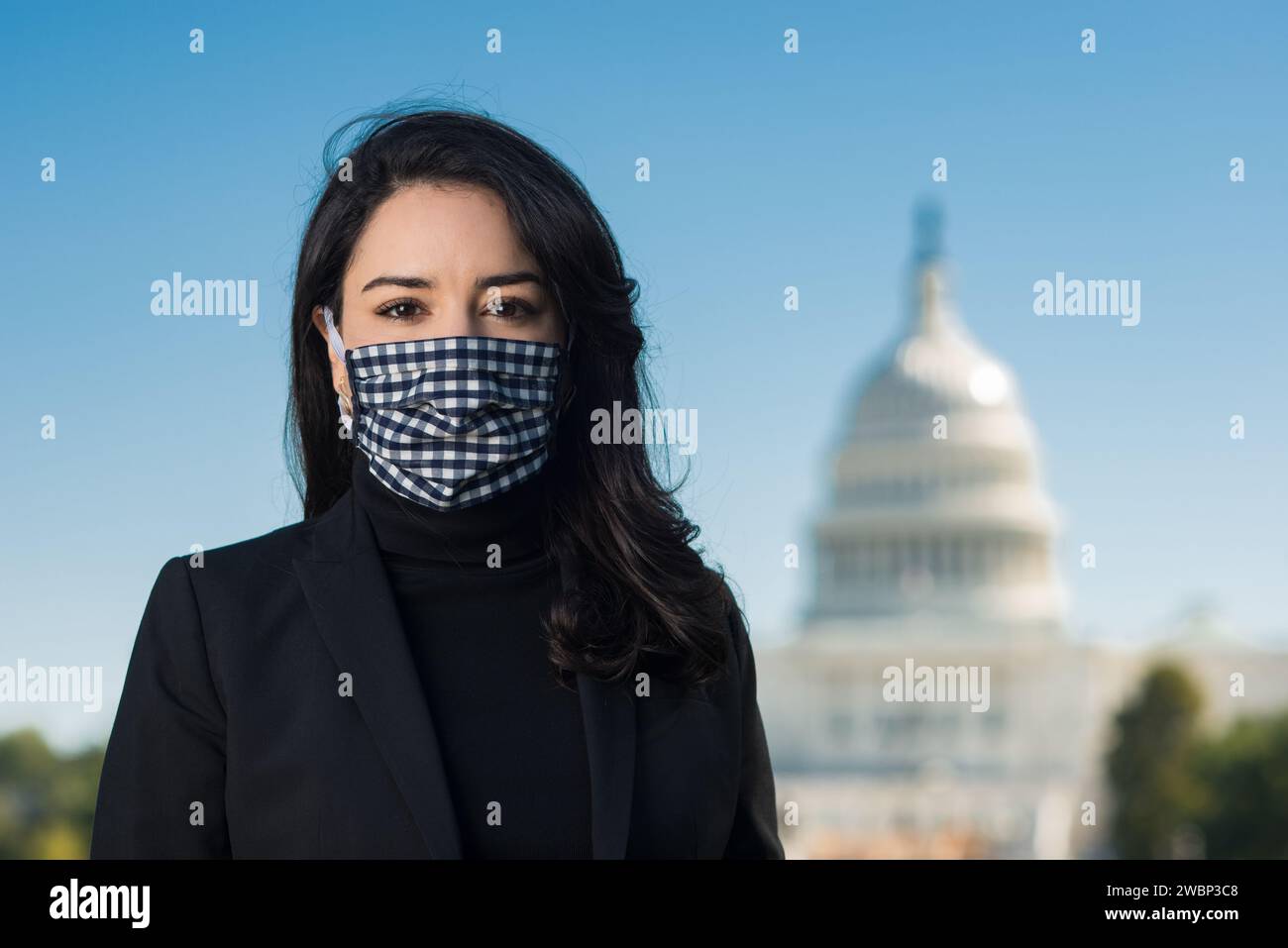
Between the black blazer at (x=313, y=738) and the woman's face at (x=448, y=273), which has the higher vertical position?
the woman's face at (x=448, y=273)

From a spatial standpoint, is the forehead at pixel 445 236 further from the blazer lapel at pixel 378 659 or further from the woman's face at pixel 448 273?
the blazer lapel at pixel 378 659

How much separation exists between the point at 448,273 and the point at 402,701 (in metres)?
0.74

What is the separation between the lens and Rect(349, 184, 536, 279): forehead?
3098mm

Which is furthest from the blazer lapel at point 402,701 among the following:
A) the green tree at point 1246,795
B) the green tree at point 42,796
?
the green tree at point 1246,795

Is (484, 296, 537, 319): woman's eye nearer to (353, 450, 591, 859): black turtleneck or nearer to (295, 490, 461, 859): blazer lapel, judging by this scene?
(353, 450, 591, 859): black turtleneck

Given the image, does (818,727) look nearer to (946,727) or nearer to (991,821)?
(946,727)

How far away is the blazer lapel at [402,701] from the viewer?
2869mm

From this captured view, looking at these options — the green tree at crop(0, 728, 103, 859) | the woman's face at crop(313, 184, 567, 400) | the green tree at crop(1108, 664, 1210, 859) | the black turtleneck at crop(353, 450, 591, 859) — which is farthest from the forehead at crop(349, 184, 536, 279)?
the green tree at crop(1108, 664, 1210, 859)

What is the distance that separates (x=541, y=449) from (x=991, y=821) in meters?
57.3

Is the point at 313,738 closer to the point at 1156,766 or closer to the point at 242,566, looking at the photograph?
the point at 242,566

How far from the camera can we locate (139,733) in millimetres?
2992

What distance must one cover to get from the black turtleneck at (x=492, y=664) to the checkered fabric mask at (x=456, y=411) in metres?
0.04
